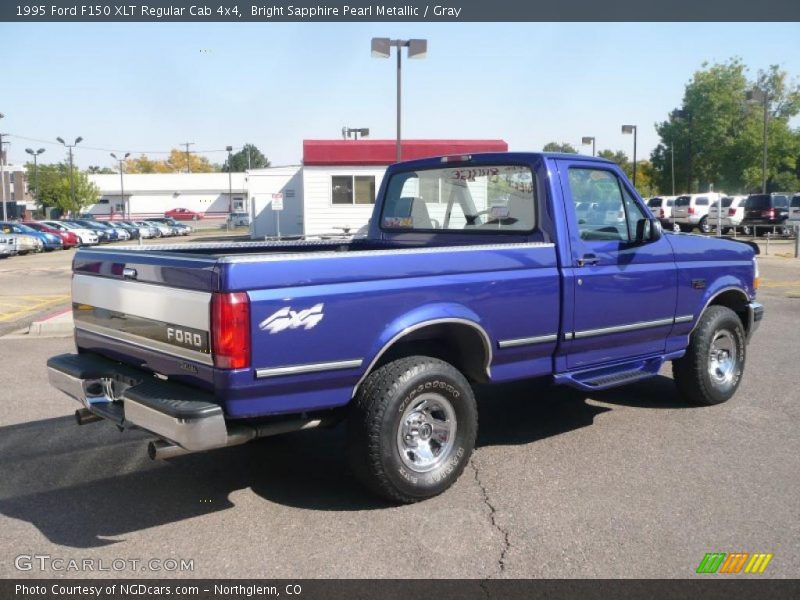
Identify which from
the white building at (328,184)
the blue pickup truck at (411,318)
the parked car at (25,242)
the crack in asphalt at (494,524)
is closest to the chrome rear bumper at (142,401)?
the blue pickup truck at (411,318)

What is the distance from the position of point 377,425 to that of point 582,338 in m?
1.76

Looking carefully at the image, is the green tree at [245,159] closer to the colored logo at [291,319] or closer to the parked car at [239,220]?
the parked car at [239,220]

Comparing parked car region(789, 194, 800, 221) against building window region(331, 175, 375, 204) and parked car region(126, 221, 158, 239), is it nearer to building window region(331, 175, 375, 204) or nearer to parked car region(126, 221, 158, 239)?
building window region(331, 175, 375, 204)

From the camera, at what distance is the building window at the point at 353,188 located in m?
30.4

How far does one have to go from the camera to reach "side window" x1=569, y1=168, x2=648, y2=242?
536 cm

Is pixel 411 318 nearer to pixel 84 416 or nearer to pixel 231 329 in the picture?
pixel 231 329

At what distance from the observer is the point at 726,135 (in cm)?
6006

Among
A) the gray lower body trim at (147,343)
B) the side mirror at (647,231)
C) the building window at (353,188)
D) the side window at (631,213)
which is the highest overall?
the building window at (353,188)

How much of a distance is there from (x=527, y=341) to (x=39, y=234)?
33.5 meters

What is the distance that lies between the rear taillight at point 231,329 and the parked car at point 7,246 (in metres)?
28.7

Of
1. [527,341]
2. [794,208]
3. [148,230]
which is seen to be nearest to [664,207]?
[794,208]

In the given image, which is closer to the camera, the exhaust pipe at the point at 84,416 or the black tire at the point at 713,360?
the exhaust pipe at the point at 84,416
